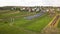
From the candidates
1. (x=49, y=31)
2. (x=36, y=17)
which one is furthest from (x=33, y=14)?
(x=49, y=31)

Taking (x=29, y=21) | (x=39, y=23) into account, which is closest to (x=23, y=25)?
(x=29, y=21)

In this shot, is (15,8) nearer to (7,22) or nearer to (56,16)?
(7,22)

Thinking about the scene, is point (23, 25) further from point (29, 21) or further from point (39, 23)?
point (39, 23)

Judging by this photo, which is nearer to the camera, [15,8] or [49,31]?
[49,31]
